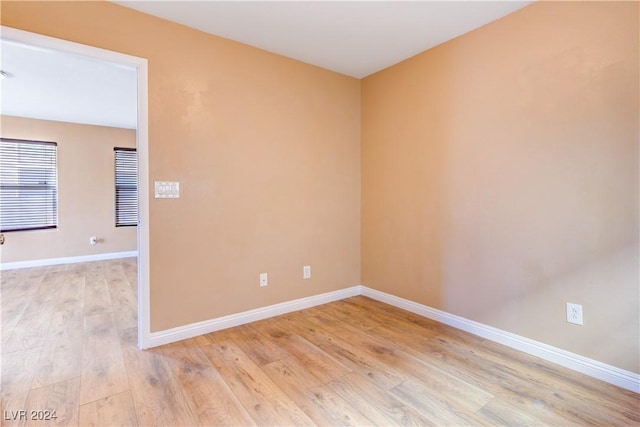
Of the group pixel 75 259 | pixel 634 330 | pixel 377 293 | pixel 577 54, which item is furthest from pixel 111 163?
pixel 634 330

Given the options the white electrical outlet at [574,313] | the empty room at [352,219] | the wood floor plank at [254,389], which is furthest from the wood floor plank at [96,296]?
the white electrical outlet at [574,313]

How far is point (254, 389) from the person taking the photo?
5.81ft

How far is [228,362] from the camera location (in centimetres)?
206

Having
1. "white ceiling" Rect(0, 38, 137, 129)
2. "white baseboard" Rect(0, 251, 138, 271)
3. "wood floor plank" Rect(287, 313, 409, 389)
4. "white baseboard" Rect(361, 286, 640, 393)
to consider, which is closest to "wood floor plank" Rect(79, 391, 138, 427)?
"wood floor plank" Rect(287, 313, 409, 389)

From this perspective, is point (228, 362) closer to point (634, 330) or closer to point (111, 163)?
point (634, 330)

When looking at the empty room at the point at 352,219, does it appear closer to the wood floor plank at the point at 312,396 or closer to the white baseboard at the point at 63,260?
the wood floor plank at the point at 312,396

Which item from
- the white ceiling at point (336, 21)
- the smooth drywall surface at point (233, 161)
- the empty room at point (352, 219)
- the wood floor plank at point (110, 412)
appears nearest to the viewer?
the wood floor plank at point (110, 412)

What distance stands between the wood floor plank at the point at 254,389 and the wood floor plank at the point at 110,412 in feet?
1.66

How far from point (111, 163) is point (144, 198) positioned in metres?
4.33

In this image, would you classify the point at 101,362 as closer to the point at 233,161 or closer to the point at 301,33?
the point at 233,161

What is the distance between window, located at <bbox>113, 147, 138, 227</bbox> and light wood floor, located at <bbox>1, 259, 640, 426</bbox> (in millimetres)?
3277

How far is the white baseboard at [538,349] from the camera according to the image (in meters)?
1.78

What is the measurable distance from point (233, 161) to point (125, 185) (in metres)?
4.35

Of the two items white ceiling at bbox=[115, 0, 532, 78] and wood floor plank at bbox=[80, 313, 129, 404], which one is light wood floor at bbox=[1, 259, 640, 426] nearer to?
wood floor plank at bbox=[80, 313, 129, 404]
